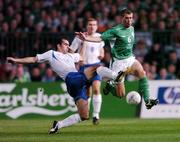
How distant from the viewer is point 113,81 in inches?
707

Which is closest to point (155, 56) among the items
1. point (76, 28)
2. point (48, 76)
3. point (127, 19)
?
point (76, 28)

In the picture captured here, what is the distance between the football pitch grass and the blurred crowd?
5401 mm

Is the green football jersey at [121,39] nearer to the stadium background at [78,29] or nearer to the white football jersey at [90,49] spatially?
the white football jersey at [90,49]

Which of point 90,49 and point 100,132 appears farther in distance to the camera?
point 90,49

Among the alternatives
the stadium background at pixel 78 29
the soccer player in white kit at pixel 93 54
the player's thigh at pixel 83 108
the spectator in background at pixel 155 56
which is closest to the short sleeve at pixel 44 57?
the player's thigh at pixel 83 108

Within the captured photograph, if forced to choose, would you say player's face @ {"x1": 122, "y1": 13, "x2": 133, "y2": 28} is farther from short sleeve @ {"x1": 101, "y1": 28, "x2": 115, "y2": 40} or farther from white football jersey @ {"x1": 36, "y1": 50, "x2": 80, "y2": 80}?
white football jersey @ {"x1": 36, "y1": 50, "x2": 80, "y2": 80}

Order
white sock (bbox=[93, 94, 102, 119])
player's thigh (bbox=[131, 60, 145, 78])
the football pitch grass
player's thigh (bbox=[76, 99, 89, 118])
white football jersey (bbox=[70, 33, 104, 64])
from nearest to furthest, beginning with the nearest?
the football pitch grass
player's thigh (bbox=[76, 99, 89, 118])
player's thigh (bbox=[131, 60, 145, 78])
white sock (bbox=[93, 94, 102, 119])
white football jersey (bbox=[70, 33, 104, 64])

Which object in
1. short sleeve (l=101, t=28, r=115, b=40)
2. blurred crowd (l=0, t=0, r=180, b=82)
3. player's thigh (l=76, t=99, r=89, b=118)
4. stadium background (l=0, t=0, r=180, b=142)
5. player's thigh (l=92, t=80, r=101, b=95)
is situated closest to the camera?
player's thigh (l=76, t=99, r=89, b=118)

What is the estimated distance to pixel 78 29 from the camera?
26.5 metres

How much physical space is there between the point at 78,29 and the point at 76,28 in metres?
0.11

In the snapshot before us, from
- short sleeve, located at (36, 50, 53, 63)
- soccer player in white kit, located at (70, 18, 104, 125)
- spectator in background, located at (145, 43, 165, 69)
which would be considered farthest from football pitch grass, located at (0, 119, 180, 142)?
spectator in background, located at (145, 43, 165, 69)

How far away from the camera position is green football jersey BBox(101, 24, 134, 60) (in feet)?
57.5

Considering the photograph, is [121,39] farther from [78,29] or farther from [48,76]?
[78,29]

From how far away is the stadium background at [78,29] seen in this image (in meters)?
23.2
